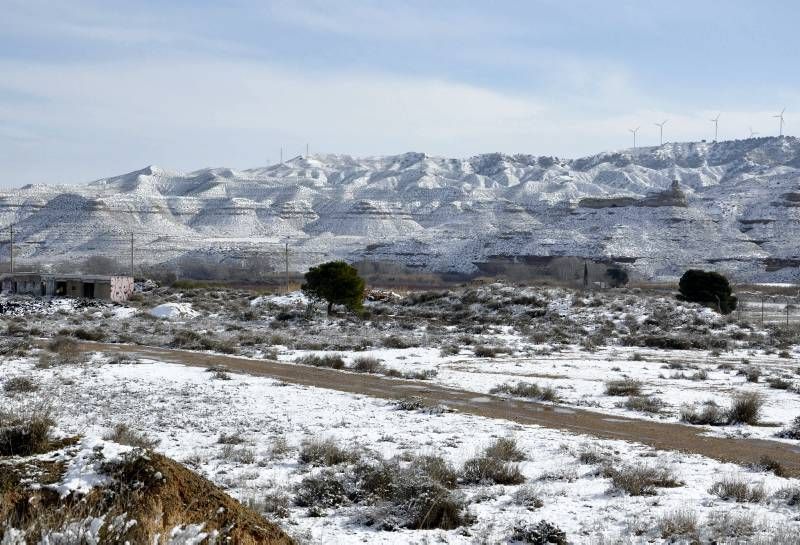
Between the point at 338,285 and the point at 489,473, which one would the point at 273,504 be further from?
the point at 338,285

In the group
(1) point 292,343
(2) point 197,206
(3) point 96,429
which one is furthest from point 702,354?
(2) point 197,206

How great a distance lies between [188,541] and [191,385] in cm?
1519

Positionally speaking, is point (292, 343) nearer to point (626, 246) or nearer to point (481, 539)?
point (481, 539)

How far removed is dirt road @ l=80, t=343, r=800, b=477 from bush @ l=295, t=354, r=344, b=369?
67 centimetres

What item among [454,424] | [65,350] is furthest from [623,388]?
[65,350]

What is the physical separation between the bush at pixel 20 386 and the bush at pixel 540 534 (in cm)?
1315

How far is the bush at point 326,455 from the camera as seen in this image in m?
11.5

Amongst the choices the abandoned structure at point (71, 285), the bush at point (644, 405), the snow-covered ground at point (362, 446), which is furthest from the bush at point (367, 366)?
the abandoned structure at point (71, 285)

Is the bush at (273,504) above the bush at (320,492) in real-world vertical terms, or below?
above

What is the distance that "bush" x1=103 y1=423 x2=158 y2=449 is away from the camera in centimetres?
1145

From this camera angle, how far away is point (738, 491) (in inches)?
388

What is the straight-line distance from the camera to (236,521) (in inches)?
243

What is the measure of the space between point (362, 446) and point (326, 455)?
1.25 metres

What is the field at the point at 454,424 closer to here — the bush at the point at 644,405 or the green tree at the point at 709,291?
the bush at the point at 644,405
